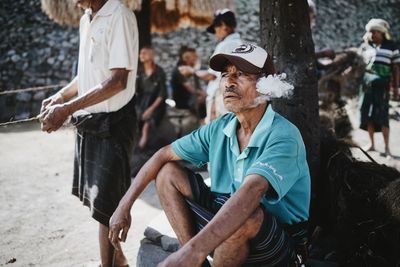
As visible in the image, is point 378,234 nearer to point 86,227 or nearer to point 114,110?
point 114,110

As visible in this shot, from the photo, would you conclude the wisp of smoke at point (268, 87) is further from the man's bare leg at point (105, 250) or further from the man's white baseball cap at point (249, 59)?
the man's bare leg at point (105, 250)

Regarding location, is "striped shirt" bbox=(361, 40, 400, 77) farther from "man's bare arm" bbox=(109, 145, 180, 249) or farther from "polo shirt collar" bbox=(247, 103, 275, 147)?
"man's bare arm" bbox=(109, 145, 180, 249)

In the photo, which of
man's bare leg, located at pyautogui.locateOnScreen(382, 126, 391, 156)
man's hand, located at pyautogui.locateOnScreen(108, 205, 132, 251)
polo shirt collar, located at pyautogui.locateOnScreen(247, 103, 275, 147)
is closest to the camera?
polo shirt collar, located at pyautogui.locateOnScreen(247, 103, 275, 147)

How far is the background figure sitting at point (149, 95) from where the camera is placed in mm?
6969

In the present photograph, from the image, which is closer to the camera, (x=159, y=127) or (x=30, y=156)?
(x=30, y=156)

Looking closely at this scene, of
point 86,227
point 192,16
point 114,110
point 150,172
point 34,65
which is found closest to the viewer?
point 150,172

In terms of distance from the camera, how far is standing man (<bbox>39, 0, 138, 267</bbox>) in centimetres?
278

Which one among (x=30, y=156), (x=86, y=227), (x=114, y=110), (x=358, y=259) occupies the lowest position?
(x=30, y=156)

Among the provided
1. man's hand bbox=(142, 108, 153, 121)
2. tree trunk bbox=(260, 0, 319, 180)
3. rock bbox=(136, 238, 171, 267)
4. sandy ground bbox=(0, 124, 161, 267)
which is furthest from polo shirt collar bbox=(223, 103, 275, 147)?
man's hand bbox=(142, 108, 153, 121)

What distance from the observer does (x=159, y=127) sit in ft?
23.3

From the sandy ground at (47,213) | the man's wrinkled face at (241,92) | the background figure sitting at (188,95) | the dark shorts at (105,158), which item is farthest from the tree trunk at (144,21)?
the man's wrinkled face at (241,92)

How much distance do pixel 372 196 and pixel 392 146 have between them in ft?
16.3

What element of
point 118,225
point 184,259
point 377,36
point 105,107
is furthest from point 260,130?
point 377,36

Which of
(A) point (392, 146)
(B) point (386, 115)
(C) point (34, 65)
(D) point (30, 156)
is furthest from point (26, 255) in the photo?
(C) point (34, 65)
